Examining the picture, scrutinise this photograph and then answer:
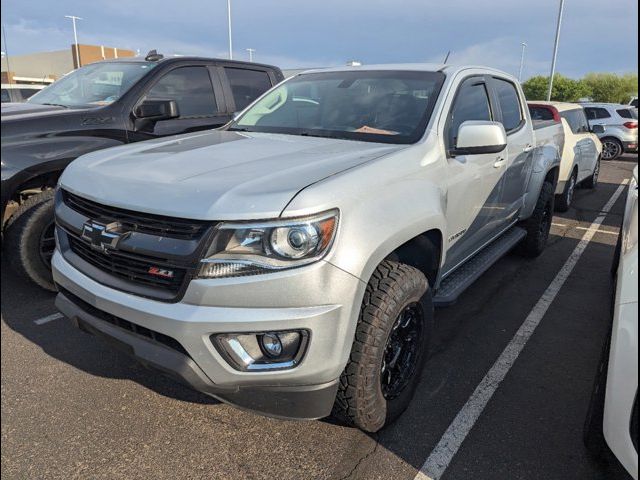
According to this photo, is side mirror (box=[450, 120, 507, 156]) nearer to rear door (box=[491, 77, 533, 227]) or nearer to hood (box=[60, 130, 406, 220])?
hood (box=[60, 130, 406, 220])

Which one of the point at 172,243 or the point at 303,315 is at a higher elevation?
the point at 172,243

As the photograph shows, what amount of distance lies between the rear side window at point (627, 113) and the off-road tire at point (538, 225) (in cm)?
1222

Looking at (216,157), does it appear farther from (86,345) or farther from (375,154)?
(86,345)

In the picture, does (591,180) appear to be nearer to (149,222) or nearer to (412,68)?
(412,68)

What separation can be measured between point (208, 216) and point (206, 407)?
132cm

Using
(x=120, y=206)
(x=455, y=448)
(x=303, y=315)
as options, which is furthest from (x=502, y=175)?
(x=120, y=206)

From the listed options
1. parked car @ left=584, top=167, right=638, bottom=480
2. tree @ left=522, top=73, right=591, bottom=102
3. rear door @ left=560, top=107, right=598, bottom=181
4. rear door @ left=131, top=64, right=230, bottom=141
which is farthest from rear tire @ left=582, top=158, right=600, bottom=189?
tree @ left=522, top=73, right=591, bottom=102

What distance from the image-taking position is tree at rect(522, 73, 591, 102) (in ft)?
125

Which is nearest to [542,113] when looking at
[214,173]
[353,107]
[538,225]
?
[538,225]

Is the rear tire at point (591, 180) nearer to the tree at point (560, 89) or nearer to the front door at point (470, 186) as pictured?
the front door at point (470, 186)

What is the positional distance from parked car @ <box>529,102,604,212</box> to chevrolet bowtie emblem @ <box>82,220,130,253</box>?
21.6 feet

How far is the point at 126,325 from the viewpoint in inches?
86.9

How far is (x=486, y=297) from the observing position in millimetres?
4445

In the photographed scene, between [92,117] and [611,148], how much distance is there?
16.0 m
